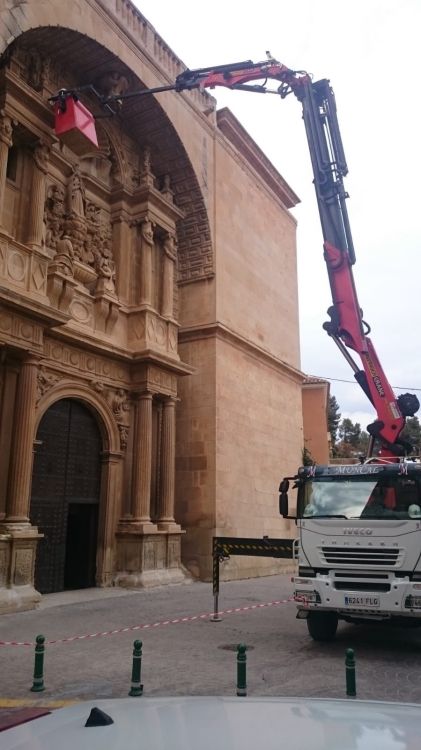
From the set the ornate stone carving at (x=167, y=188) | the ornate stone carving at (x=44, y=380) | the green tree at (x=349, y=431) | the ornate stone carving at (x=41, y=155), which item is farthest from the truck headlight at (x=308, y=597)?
the green tree at (x=349, y=431)

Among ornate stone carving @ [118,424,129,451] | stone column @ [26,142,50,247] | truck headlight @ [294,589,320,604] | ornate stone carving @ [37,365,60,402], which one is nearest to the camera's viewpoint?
truck headlight @ [294,589,320,604]

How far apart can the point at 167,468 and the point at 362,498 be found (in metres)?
8.57

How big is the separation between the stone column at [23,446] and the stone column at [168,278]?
19.1 ft

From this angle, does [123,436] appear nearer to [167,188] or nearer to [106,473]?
[106,473]

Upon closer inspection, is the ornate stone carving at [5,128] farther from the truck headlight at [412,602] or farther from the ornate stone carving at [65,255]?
the truck headlight at [412,602]

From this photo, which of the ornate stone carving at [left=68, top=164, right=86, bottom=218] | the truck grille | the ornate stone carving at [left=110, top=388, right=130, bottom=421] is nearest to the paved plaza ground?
the truck grille

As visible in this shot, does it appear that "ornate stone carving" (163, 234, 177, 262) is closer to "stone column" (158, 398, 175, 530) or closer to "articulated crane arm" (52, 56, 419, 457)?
"articulated crane arm" (52, 56, 419, 457)

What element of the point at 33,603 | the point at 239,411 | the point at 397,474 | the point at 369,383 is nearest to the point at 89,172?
the point at 239,411

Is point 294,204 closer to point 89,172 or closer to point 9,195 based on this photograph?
point 89,172

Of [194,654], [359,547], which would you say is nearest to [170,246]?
[359,547]

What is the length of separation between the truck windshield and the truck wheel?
1.32 meters

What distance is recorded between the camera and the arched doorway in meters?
13.2

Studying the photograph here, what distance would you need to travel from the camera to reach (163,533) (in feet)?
50.3

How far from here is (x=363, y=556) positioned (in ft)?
25.8
